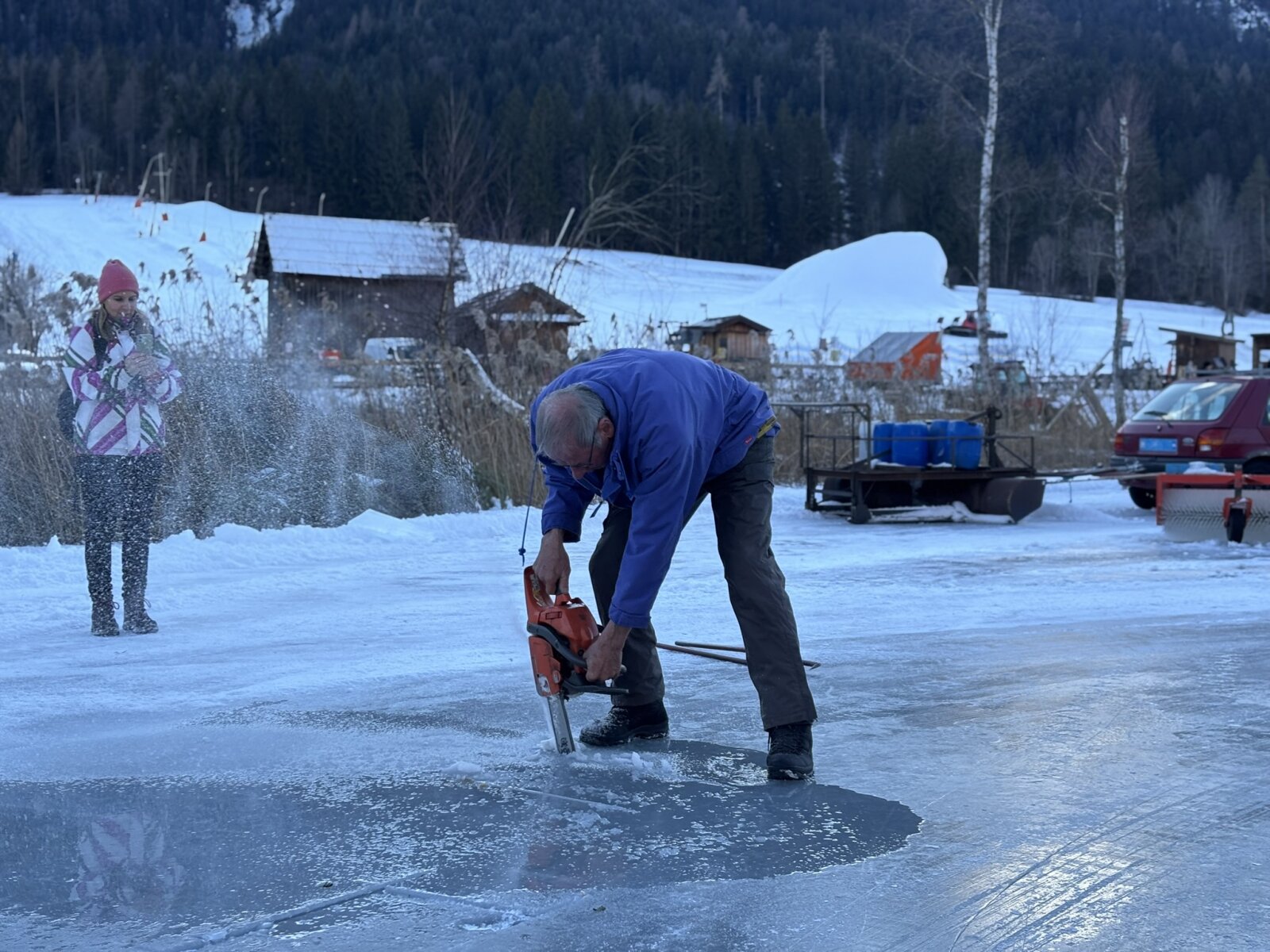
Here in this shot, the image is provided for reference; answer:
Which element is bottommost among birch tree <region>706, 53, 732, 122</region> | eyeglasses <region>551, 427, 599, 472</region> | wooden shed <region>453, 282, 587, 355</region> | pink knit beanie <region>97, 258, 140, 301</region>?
eyeglasses <region>551, 427, 599, 472</region>

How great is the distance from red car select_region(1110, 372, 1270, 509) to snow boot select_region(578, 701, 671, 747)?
33.8 feet

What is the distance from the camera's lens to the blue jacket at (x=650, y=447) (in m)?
4.25

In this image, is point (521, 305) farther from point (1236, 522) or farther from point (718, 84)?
point (718, 84)

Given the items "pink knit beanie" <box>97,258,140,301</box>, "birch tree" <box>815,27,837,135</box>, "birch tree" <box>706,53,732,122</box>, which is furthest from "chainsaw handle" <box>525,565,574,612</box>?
"birch tree" <box>815,27,837,135</box>

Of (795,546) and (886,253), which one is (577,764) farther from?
(886,253)

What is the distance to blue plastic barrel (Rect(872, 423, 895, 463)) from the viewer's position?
565 inches

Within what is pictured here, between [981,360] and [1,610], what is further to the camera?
[981,360]

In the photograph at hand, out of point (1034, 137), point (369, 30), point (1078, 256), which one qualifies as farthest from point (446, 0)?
point (1078, 256)

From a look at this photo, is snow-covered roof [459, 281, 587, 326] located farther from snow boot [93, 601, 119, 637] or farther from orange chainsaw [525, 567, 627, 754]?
orange chainsaw [525, 567, 627, 754]

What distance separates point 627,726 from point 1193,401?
1139cm

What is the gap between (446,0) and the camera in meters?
147

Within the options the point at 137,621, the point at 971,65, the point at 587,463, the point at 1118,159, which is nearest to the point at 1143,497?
the point at 137,621

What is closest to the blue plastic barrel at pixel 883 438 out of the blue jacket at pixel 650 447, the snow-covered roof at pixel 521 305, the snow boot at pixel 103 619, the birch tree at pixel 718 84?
the snow-covered roof at pixel 521 305

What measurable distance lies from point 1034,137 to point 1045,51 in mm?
99997
